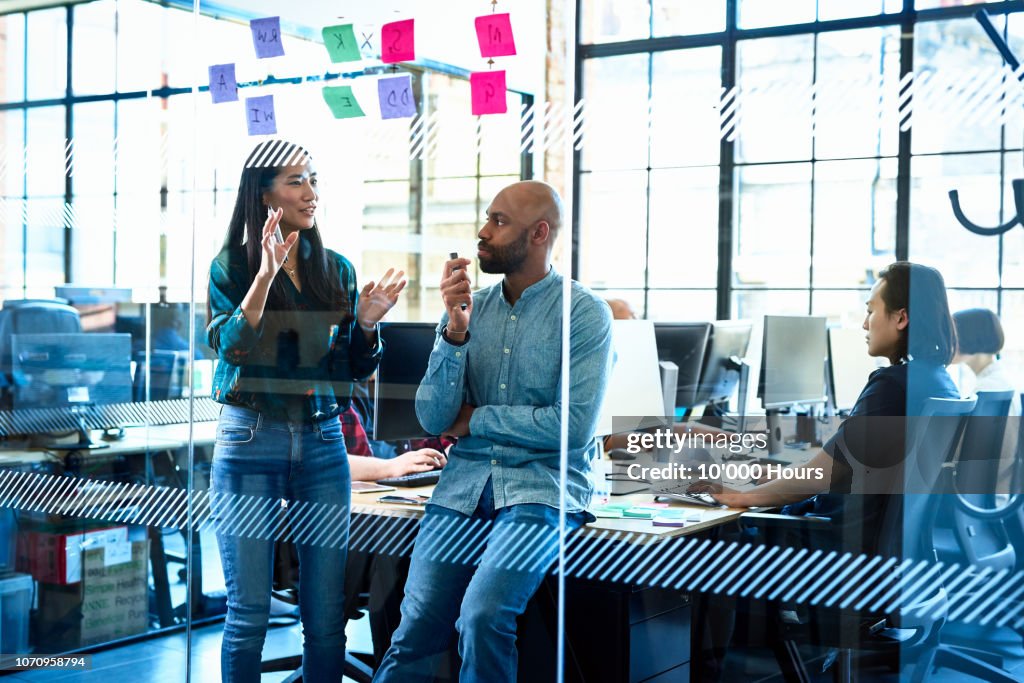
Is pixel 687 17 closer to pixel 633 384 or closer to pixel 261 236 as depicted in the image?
pixel 633 384

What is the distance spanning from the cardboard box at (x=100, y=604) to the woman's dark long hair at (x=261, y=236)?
1091 mm

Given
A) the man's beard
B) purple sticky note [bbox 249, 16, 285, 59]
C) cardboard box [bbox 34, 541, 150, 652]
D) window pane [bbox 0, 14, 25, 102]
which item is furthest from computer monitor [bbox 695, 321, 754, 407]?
window pane [bbox 0, 14, 25, 102]

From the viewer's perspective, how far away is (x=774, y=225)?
7.84 feet

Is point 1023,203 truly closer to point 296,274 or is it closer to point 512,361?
point 512,361

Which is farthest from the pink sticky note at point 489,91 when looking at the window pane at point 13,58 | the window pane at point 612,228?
the window pane at point 13,58

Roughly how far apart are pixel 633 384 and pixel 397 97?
0.99m

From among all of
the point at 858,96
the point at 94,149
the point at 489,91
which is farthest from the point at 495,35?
the point at 94,149

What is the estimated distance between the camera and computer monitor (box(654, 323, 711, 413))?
2.73 m

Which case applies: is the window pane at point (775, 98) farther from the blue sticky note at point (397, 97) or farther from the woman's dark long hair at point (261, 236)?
the woman's dark long hair at point (261, 236)

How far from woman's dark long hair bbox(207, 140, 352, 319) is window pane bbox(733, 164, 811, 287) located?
3.74 feet

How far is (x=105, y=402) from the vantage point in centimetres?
377

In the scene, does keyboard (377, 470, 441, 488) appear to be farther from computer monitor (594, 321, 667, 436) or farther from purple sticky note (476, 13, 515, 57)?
purple sticky note (476, 13, 515, 57)

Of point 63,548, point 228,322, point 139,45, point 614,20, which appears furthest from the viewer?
point 63,548

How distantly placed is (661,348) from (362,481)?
0.90 meters
